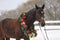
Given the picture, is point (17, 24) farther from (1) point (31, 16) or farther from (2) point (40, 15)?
(2) point (40, 15)

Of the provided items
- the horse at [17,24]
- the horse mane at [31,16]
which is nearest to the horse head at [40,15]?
the horse at [17,24]

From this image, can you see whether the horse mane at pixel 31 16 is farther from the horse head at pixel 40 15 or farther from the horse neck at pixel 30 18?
the horse head at pixel 40 15

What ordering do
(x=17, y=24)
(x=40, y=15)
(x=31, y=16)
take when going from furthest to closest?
1. (x=17, y=24)
2. (x=31, y=16)
3. (x=40, y=15)

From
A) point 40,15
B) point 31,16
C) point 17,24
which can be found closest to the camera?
point 40,15

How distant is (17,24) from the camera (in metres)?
4.33

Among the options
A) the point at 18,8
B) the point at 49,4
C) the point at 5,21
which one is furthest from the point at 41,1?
the point at 5,21

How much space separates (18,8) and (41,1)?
1.79 m

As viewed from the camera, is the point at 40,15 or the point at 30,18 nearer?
the point at 40,15

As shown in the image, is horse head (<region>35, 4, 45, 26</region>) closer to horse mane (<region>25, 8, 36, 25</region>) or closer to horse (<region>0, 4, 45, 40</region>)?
horse (<region>0, 4, 45, 40</region>)

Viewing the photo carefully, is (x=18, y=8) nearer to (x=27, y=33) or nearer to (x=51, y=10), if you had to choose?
(x=51, y=10)

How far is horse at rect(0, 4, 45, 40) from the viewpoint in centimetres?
383

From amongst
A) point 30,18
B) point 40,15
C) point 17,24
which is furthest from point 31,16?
point 17,24

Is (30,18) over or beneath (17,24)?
over

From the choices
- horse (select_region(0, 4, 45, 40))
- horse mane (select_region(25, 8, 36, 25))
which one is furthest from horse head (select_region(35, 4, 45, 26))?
horse mane (select_region(25, 8, 36, 25))
